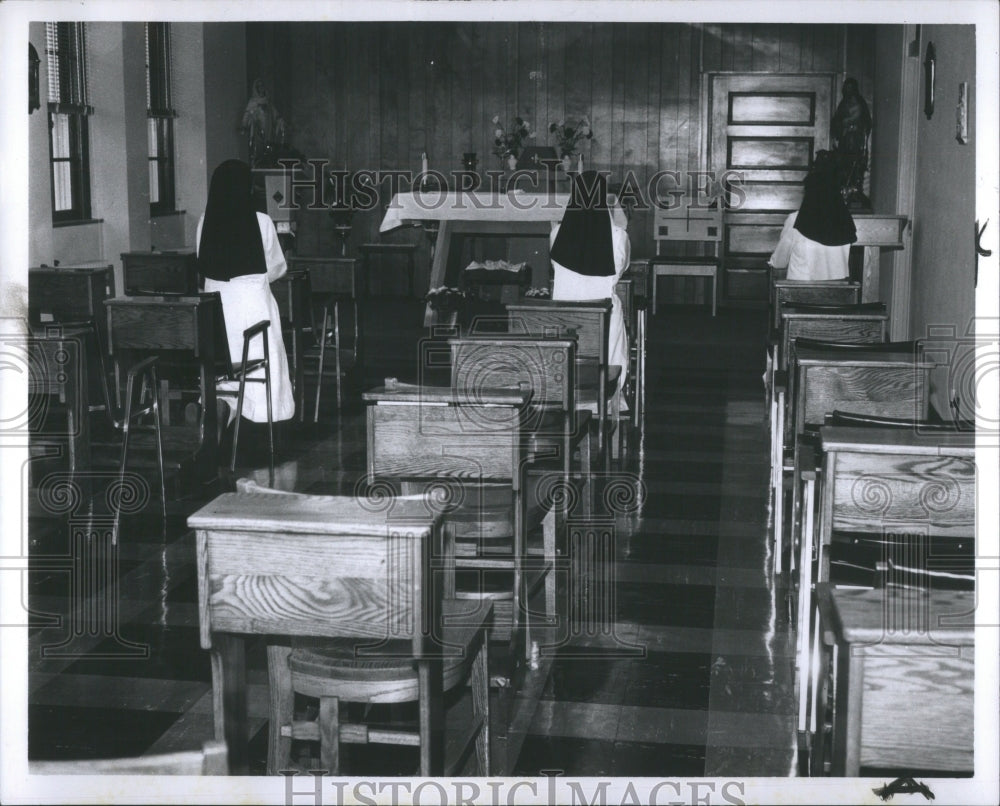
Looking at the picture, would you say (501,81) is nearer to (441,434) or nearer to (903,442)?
(441,434)

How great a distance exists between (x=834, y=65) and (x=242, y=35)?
19.9ft

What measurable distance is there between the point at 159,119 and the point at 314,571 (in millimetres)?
10429

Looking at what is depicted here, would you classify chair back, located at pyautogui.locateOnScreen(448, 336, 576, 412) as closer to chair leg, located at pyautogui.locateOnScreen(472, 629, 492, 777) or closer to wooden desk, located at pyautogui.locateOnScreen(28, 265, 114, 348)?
chair leg, located at pyautogui.locateOnScreen(472, 629, 492, 777)

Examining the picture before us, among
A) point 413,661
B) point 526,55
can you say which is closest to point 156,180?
point 526,55

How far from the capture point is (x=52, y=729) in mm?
3252

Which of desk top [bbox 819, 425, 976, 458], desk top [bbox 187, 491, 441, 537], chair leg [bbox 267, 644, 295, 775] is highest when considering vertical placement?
desk top [bbox 819, 425, 976, 458]

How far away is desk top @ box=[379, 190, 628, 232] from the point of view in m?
9.93

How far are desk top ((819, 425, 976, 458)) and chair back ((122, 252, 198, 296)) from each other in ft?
21.7

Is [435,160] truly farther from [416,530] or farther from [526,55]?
[416,530]

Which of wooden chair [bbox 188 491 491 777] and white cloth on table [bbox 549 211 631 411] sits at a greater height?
white cloth on table [bbox 549 211 631 411]

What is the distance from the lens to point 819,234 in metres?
7.79

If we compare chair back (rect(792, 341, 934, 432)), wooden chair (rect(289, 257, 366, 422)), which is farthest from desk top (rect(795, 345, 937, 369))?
wooden chair (rect(289, 257, 366, 422))

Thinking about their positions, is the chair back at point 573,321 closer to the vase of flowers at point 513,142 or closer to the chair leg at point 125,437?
the chair leg at point 125,437

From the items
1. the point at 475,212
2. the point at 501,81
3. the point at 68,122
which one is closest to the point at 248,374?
the point at 475,212
